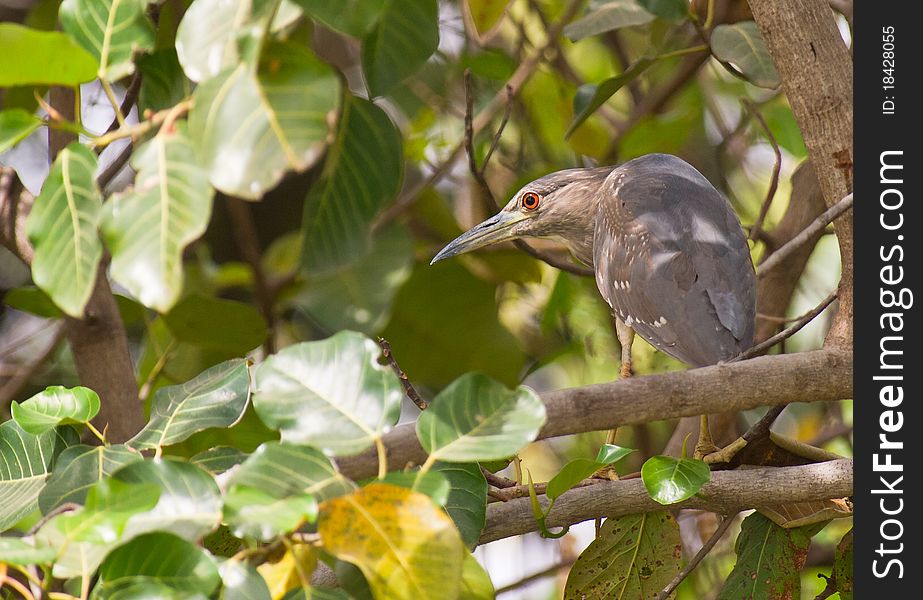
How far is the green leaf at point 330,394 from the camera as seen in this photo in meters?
1.01

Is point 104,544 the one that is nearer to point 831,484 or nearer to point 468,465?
point 468,465

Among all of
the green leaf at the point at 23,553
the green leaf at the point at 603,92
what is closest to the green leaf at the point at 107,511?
the green leaf at the point at 23,553

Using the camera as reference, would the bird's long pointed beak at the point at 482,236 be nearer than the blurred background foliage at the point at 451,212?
No

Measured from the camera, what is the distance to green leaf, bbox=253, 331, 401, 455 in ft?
3.32

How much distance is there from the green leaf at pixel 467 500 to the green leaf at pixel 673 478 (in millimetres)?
242

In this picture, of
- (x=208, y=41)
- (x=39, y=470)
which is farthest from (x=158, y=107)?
(x=39, y=470)

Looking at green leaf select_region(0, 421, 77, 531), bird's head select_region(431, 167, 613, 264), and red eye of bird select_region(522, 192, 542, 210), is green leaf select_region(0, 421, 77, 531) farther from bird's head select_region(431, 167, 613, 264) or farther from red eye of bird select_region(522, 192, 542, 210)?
red eye of bird select_region(522, 192, 542, 210)

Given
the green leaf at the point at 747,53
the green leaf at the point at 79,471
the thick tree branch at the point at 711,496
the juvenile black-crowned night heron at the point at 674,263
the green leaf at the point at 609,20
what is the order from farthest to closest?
the green leaf at the point at 609,20, the green leaf at the point at 747,53, the juvenile black-crowned night heron at the point at 674,263, the thick tree branch at the point at 711,496, the green leaf at the point at 79,471

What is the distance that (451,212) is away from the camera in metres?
3.19

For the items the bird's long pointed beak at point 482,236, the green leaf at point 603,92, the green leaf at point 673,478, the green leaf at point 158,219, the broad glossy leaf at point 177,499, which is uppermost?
the green leaf at point 158,219

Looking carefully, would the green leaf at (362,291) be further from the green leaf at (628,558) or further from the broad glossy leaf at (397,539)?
the broad glossy leaf at (397,539)

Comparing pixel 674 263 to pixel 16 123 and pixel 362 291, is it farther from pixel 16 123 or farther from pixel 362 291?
pixel 16 123

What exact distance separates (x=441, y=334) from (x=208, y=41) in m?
1.92

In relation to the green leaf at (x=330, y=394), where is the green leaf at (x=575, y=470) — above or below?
below
